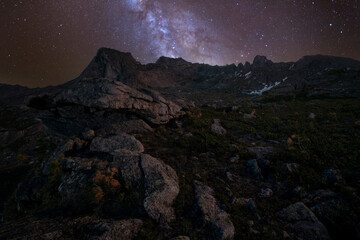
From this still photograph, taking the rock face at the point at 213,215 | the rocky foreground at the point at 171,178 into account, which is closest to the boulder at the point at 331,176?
the rocky foreground at the point at 171,178

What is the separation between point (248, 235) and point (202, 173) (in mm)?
3345

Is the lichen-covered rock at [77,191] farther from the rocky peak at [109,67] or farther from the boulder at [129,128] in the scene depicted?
the rocky peak at [109,67]

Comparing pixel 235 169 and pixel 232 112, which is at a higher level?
pixel 232 112

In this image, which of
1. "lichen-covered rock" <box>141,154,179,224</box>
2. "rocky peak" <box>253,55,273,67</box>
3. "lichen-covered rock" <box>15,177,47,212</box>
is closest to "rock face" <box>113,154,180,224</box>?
"lichen-covered rock" <box>141,154,179,224</box>

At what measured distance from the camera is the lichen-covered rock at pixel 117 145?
8.00 meters

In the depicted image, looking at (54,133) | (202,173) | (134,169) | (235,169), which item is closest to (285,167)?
(235,169)

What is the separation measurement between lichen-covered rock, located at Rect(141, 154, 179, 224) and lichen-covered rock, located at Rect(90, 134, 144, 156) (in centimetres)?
154

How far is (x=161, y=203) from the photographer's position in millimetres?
5078

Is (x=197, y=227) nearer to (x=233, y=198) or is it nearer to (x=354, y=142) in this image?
(x=233, y=198)

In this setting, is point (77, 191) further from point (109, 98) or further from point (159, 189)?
point (109, 98)

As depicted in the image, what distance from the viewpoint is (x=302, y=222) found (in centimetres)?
476

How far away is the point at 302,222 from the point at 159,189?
4983mm

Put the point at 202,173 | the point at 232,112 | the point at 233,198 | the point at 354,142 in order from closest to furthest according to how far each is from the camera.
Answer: the point at 233,198, the point at 202,173, the point at 354,142, the point at 232,112

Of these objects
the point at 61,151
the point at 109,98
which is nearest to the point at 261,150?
the point at 109,98
